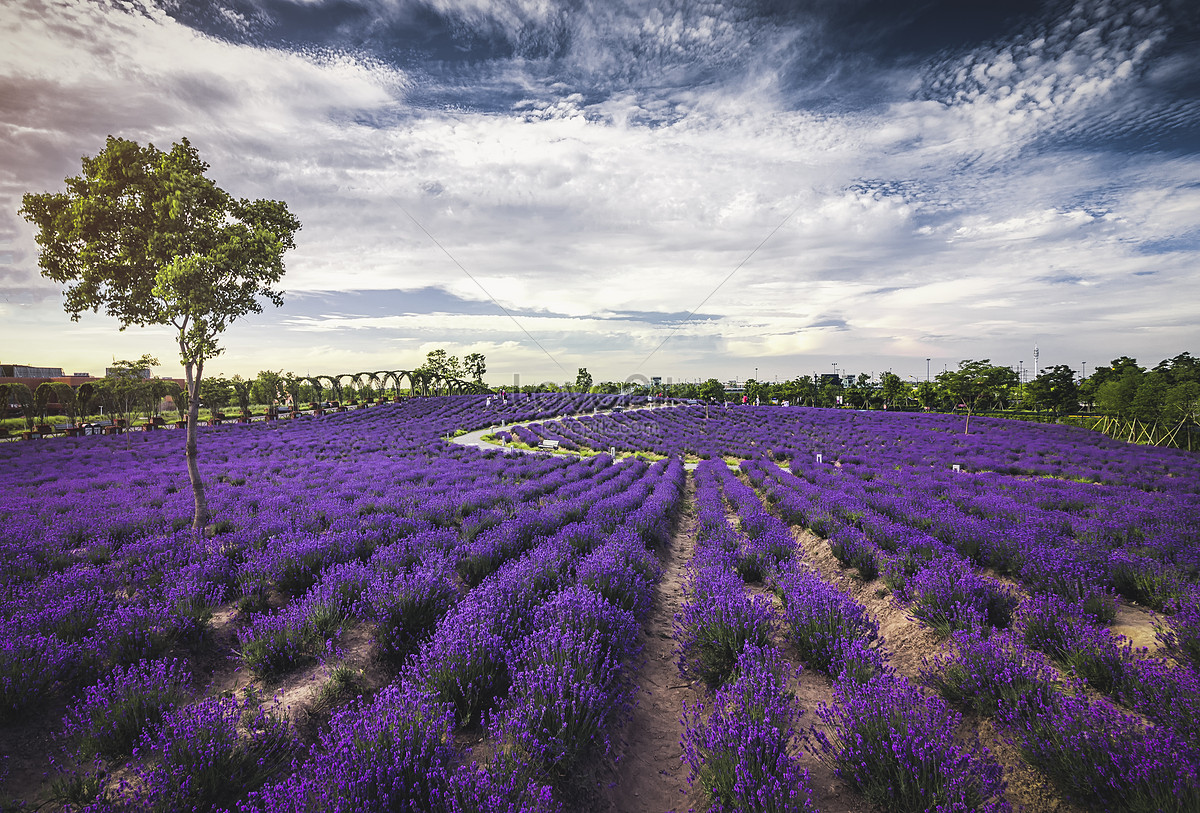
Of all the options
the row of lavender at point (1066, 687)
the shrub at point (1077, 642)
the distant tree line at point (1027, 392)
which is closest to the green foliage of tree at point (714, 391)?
the distant tree line at point (1027, 392)

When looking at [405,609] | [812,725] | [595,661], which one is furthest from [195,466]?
[812,725]

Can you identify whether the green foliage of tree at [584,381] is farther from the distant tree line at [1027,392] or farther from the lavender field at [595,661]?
the lavender field at [595,661]

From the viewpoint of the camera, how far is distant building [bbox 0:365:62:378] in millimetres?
62050

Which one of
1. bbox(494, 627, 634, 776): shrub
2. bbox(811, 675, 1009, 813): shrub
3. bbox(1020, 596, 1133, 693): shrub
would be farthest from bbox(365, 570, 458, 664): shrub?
bbox(1020, 596, 1133, 693): shrub

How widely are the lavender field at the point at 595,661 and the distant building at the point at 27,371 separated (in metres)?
93.7

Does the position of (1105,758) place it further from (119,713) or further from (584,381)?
(584,381)

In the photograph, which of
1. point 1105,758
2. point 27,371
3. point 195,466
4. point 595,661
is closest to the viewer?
point 1105,758

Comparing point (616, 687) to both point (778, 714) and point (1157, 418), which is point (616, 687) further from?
point (1157, 418)

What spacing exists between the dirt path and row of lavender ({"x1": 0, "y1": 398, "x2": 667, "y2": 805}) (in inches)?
35.2

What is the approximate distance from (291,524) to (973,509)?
1199 cm

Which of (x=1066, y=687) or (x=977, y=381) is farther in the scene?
(x=977, y=381)

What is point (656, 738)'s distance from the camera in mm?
3197

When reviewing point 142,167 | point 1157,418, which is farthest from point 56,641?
point 1157,418

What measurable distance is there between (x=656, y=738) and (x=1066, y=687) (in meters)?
2.93
